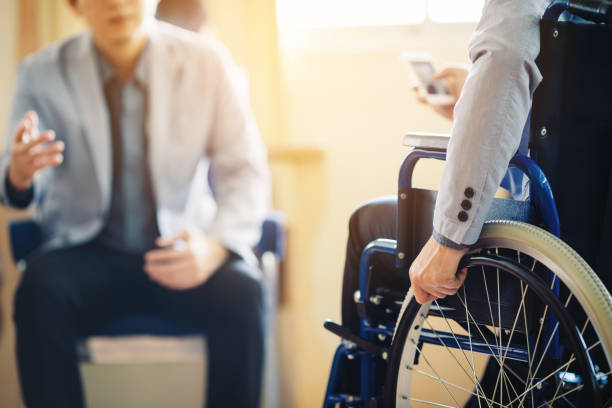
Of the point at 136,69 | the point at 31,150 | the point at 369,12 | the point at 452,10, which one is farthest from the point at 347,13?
the point at 31,150

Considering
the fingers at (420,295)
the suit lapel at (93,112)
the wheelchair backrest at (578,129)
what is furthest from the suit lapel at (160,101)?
the wheelchair backrest at (578,129)

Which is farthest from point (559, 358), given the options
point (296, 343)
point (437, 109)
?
point (296, 343)

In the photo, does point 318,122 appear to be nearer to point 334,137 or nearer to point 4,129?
point 334,137

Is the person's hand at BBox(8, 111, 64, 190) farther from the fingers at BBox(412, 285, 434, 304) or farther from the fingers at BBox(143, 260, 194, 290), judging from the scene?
the fingers at BBox(412, 285, 434, 304)

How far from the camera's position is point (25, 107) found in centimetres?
157

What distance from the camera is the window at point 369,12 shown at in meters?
1.87

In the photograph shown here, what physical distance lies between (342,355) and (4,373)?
4.72ft

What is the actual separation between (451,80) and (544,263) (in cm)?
60

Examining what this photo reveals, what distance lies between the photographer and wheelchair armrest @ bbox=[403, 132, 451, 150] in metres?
0.89

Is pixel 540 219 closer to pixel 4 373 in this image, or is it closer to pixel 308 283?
pixel 308 283

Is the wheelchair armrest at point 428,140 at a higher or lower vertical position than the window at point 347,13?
lower

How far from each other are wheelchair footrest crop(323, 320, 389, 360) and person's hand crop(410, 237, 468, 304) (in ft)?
0.61

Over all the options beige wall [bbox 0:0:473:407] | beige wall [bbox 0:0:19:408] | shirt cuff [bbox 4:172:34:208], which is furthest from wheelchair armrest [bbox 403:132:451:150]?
beige wall [bbox 0:0:19:408]

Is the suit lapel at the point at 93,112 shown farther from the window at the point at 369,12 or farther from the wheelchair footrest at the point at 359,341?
the wheelchair footrest at the point at 359,341
